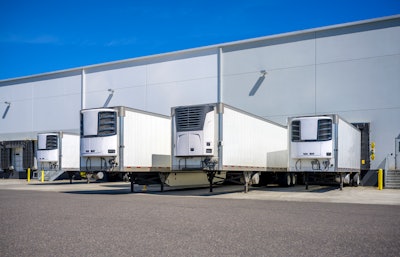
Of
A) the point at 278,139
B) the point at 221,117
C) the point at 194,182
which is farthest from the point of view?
the point at 278,139

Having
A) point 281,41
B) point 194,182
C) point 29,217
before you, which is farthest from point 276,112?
point 29,217

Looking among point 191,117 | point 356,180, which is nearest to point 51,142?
point 191,117

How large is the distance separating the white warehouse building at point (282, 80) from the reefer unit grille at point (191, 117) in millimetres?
12598

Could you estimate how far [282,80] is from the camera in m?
29.6

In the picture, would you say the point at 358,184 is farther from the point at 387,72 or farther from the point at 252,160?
the point at 252,160

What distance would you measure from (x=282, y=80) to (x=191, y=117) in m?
13.2

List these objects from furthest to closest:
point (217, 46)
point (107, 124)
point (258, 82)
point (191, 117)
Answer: point (217, 46) → point (258, 82) → point (107, 124) → point (191, 117)

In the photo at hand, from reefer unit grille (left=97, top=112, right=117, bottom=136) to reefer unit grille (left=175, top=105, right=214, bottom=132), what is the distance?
2.59 m

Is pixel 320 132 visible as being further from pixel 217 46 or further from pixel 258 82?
pixel 217 46

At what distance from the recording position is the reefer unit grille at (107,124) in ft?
60.0

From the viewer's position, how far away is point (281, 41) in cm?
2961

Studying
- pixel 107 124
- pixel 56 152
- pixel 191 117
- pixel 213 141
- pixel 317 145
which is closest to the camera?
pixel 213 141

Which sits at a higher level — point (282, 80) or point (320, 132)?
point (282, 80)

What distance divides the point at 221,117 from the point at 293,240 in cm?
1095
